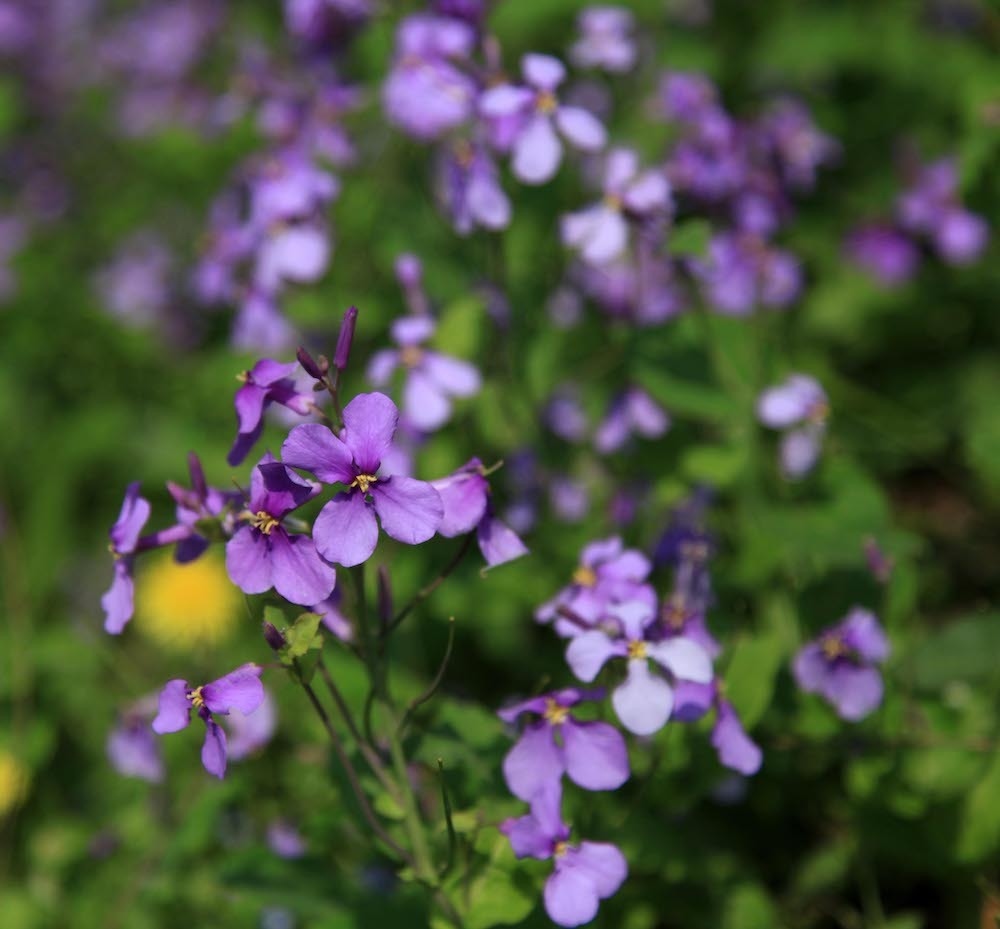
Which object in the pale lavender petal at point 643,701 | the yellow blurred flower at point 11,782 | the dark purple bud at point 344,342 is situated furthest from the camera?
the yellow blurred flower at point 11,782

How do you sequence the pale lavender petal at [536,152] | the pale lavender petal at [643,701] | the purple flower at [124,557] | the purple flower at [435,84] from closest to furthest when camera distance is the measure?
the pale lavender petal at [643,701] < the purple flower at [124,557] < the pale lavender petal at [536,152] < the purple flower at [435,84]

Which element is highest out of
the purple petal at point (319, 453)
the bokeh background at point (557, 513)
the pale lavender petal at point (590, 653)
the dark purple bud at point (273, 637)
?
the purple petal at point (319, 453)

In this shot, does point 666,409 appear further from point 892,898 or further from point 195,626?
point 195,626

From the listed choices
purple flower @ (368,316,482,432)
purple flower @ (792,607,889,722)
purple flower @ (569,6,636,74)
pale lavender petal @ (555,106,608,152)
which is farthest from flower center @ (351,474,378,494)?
purple flower @ (569,6,636,74)

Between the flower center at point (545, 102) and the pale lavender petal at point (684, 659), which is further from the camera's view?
the flower center at point (545, 102)

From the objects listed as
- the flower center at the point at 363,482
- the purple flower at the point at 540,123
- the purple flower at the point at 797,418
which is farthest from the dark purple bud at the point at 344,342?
the purple flower at the point at 797,418

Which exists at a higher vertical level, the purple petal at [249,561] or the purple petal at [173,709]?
the purple petal at [249,561]

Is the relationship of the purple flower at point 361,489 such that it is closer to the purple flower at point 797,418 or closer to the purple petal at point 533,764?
the purple petal at point 533,764

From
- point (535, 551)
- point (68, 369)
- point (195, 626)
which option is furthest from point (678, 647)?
point (68, 369)
